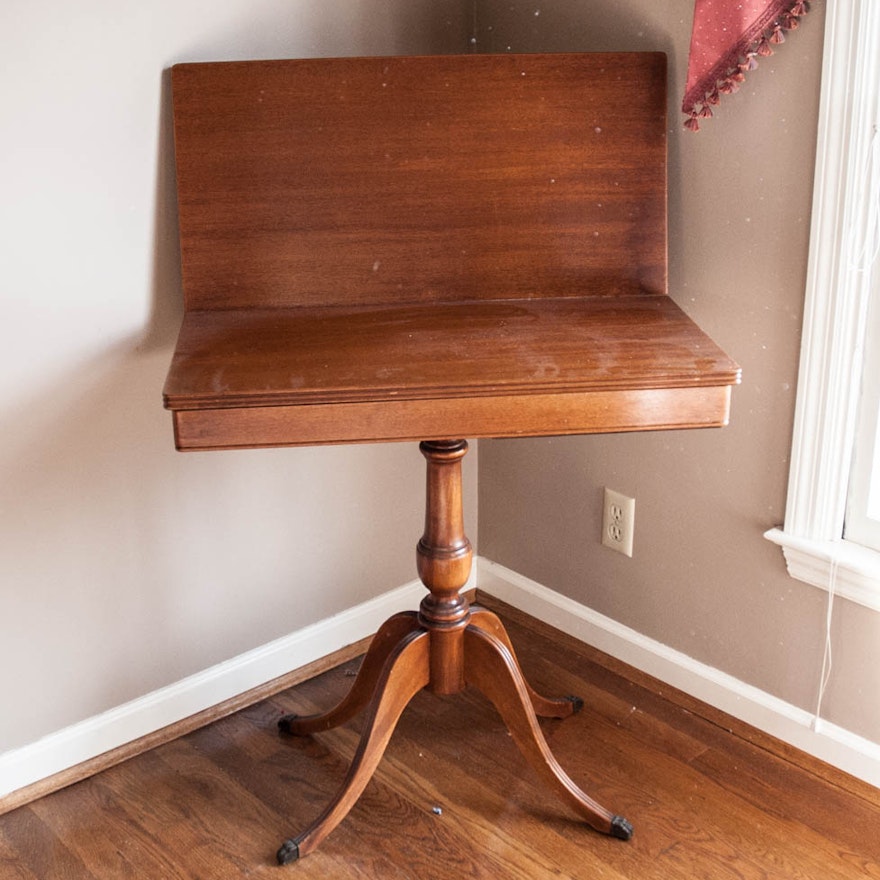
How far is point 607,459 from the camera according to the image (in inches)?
70.6

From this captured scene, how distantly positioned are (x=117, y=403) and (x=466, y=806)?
76cm

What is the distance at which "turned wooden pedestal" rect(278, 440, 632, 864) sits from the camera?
1.43m

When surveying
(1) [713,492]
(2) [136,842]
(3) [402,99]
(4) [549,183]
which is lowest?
(2) [136,842]

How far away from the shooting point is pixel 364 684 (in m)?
1.62

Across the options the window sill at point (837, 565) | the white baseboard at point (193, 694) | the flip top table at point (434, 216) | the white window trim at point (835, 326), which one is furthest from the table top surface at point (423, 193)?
the white baseboard at point (193, 694)

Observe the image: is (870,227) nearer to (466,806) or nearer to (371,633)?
(466,806)

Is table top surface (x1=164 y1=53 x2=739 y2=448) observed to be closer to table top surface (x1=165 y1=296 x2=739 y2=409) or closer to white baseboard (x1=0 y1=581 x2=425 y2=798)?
table top surface (x1=165 y1=296 x2=739 y2=409)

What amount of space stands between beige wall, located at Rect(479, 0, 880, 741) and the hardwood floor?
0.14m

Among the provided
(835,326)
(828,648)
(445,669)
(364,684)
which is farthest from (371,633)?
(835,326)

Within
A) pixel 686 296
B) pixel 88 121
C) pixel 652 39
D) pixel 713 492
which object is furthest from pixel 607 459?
pixel 88 121

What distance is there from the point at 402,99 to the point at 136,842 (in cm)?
108

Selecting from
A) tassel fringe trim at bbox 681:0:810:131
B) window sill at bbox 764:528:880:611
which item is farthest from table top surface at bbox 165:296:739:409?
window sill at bbox 764:528:880:611

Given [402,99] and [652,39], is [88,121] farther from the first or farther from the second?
[652,39]

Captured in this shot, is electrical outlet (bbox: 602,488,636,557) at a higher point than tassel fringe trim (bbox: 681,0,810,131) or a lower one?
lower
